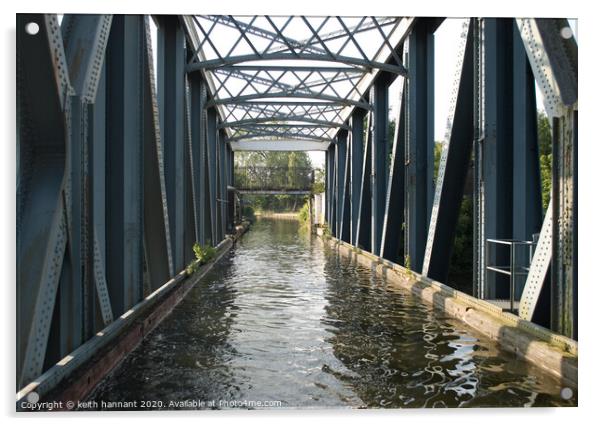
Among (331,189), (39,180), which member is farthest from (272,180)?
(39,180)

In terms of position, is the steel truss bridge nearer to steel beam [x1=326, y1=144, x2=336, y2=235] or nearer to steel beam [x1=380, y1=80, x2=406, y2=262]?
steel beam [x1=380, y1=80, x2=406, y2=262]

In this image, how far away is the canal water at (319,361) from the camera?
4.98 metres

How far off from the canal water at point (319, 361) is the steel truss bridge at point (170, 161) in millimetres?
637

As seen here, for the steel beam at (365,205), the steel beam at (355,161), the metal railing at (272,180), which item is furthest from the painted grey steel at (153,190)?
the metal railing at (272,180)

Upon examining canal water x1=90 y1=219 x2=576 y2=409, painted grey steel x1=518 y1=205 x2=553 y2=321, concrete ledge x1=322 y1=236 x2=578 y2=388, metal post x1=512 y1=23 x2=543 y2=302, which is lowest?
canal water x1=90 y1=219 x2=576 y2=409

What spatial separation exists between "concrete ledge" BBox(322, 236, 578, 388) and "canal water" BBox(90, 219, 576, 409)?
0.12 m

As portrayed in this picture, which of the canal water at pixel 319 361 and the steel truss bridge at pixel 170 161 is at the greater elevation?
the steel truss bridge at pixel 170 161

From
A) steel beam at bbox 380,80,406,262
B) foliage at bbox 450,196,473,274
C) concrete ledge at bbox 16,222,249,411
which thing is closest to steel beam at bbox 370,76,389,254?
steel beam at bbox 380,80,406,262

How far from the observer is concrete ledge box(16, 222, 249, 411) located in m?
4.25

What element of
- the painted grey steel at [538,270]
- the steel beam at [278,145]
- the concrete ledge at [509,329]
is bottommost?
the concrete ledge at [509,329]

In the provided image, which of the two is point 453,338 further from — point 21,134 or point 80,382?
point 21,134

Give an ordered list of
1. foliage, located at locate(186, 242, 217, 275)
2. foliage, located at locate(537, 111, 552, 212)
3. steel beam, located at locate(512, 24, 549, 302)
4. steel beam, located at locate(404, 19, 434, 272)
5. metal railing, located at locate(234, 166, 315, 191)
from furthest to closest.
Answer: metal railing, located at locate(234, 166, 315, 191), foliage, located at locate(537, 111, 552, 212), foliage, located at locate(186, 242, 217, 275), steel beam, located at locate(404, 19, 434, 272), steel beam, located at locate(512, 24, 549, 302)

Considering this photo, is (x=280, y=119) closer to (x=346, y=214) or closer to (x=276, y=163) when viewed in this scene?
(x=346, y=214)

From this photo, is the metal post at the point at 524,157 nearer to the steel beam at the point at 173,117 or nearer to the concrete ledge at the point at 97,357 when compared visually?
the concrete ledge at the point at 97,357
